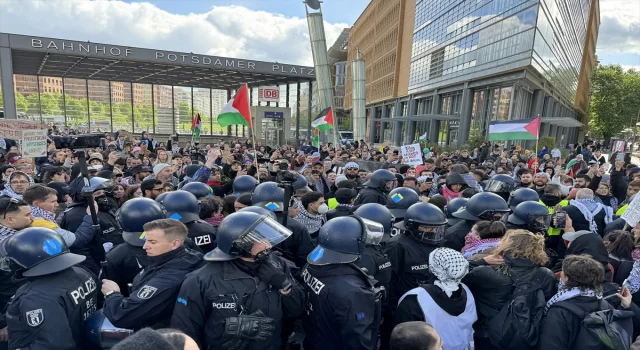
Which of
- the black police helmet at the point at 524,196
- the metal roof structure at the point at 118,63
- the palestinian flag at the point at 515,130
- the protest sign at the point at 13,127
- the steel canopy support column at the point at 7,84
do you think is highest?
the metal roof structure at the point at 118,63

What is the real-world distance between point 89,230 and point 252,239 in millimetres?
2550

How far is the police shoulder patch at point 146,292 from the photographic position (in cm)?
245

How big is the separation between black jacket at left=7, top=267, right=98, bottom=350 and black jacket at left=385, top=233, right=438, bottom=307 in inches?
103

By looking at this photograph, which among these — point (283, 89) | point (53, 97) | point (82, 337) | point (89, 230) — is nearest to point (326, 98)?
point (283, 89)

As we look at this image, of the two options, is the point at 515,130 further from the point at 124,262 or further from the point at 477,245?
the point at 124,262

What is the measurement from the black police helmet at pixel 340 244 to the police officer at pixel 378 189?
11.6 ft

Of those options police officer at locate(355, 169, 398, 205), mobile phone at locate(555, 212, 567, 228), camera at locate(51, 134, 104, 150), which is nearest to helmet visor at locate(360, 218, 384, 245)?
mobile phone at locate(555, 212, 567, 228)

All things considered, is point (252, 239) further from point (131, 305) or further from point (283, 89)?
point (283, 89)

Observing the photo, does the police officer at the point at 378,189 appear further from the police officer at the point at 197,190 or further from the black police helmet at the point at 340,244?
the black police helmet at the point at 340,244

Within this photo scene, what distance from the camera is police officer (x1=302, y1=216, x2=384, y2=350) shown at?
252 centimetres

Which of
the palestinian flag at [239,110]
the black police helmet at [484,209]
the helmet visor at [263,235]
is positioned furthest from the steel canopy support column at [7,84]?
the black police helmet at [484,209]

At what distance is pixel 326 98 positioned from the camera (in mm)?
21906

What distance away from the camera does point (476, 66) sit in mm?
27234

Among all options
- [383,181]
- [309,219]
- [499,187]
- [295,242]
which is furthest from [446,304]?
[499,187]
